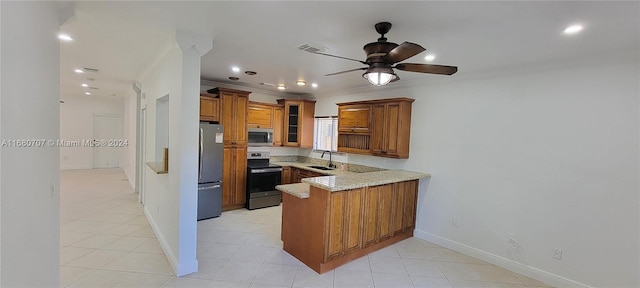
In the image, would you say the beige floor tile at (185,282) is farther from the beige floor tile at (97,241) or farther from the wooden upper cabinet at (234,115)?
the wooden upper cabinet at (234,115)

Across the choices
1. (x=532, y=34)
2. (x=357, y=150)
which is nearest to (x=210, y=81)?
(x=357, y=150)

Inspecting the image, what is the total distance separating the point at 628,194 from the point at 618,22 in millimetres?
1653

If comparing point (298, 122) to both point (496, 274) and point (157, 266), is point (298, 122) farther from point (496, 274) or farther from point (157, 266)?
point (496, 274)

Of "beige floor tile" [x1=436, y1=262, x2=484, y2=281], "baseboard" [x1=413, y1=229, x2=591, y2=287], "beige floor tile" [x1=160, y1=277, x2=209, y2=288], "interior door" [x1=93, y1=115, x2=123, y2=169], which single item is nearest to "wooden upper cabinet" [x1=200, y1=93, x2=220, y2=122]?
"beige floor tile" [x1=160, y1=277, x2=209, y2=288]

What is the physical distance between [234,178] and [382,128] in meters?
2.81

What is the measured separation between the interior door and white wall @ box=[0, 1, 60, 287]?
29.9ft

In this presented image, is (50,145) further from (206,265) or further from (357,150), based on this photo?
(357,150)

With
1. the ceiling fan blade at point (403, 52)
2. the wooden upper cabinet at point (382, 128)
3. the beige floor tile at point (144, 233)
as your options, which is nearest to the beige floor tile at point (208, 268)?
the beige floor tile at point (144, 233)

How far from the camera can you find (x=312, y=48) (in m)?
2.83

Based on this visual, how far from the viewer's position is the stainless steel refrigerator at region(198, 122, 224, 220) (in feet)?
14.9

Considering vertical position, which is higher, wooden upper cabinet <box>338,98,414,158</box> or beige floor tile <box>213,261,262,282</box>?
wooden upper cabinet <box>338,98,414,158</box>

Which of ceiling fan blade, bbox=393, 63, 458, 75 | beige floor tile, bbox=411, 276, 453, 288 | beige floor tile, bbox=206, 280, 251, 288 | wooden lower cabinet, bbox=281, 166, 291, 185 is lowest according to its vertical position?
beige floor tile, bbox=411, 276, 453, 288

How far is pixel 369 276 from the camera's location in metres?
3.04

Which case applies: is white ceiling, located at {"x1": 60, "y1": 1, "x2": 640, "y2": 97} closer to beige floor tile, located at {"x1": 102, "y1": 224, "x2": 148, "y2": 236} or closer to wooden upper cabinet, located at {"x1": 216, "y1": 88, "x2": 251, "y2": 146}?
wooden upper cabinet, located at {"x1": 216, "y1": 88, "x2": 251, "y2": 146}
